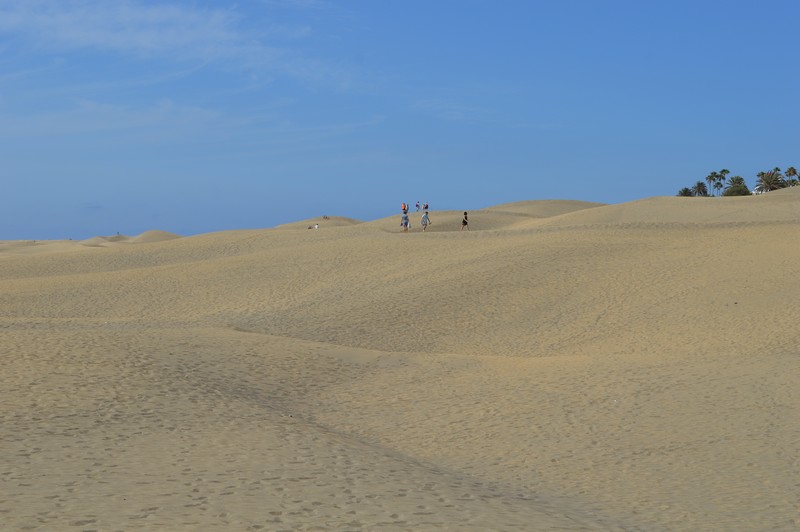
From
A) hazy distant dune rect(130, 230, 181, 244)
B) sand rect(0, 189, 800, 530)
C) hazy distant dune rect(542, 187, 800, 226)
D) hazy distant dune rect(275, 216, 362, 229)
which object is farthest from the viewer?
hazy distant dune rect(130, 230, 181, 244)

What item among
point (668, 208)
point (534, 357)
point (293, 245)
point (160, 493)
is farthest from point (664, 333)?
point (668, 208)

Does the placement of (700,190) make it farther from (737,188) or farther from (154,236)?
(154,236)

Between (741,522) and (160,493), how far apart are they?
593 cm

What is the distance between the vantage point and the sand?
8.91 metres

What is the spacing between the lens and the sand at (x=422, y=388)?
8.91m

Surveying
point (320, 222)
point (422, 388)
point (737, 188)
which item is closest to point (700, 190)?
point (737, 188)

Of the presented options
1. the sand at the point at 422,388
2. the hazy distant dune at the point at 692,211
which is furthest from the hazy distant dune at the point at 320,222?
the sand at the point at 422,388

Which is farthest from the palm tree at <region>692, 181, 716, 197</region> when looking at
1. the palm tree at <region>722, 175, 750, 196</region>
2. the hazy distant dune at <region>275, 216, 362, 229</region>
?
the hazy distant dune at <region>275, 216, 362, 229</region>

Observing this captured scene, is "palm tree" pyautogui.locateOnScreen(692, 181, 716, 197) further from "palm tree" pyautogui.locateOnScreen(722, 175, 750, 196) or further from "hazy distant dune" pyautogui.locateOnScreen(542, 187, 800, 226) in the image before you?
"hazy distant dune" pyautogui.locateOnScreen(542, 187, 800, 226)

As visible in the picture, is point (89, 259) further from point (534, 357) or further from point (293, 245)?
point (534, 357)

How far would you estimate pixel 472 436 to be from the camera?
12.7 meters

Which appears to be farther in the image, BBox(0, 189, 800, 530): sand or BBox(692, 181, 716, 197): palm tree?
BBox(692, 181, 716, 197): palm tree

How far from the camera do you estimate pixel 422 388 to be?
51.7 feet

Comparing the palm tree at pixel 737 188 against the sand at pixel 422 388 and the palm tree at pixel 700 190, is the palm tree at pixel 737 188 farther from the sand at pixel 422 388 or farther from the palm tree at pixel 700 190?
the sand at pixel 422 388
